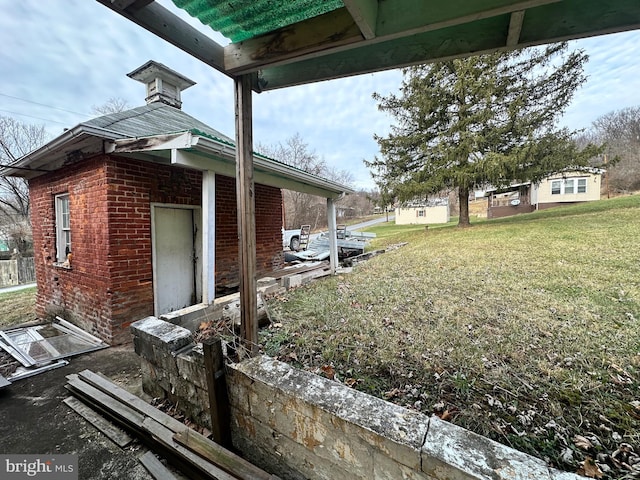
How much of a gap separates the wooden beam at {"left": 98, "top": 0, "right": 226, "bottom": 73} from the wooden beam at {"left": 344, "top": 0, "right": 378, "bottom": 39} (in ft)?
3.86

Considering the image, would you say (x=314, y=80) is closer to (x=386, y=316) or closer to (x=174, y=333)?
(x=174, y=333)

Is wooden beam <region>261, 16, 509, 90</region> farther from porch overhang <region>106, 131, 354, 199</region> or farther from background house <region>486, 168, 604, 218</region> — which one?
background house <region>486, 168, 604, 218</region>

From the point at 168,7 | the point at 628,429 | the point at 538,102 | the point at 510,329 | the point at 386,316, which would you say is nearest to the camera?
the point at 628,429

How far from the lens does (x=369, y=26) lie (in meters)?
1.68

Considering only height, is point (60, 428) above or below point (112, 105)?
below

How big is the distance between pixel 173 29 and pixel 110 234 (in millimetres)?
3117

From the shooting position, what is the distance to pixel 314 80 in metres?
2.41

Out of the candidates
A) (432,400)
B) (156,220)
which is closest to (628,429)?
(432,400)

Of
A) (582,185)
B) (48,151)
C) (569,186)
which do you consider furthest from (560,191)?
(48,151)

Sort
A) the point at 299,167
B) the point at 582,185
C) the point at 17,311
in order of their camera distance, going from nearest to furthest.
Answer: the point at 17,311 < the point at 582,185 < the point at 299,167

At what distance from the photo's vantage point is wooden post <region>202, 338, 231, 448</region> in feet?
6.38

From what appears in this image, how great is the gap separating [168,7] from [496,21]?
2.35 metres

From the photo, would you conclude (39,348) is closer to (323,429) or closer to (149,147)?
(149,147)

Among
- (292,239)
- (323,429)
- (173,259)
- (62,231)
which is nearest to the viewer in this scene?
(323,429)
